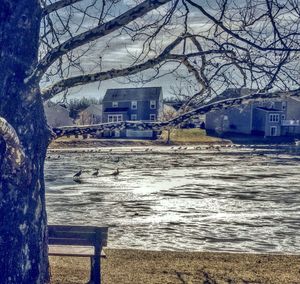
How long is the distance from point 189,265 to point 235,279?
987 millimetres

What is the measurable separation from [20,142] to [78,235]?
1.91 m

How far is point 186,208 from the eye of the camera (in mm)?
18531

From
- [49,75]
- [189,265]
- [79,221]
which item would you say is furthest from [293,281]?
[79,221]

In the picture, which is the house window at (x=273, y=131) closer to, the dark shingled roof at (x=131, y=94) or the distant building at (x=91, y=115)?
the dark shingled roof at (x=131, y=94)

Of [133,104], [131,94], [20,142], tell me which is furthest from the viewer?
[131,94]

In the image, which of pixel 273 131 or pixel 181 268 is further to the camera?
pixel 273 131

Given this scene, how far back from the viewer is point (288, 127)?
278 ft

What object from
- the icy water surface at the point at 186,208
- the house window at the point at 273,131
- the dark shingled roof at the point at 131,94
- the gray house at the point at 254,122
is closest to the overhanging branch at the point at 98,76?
the icy water surface at the point at 186,208

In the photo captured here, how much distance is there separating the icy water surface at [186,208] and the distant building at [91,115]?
54.0m

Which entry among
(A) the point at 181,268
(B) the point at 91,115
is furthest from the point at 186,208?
(B) the point at 91,115

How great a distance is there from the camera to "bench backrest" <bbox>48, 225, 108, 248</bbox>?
6957mm

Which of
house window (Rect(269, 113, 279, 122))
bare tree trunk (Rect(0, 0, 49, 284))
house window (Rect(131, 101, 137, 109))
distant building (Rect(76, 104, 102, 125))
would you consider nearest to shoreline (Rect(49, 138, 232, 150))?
house window (Rect(269, 113, 279, 122))

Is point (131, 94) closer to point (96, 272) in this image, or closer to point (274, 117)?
point (274, 117)

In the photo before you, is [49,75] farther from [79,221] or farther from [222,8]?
[79,221]
